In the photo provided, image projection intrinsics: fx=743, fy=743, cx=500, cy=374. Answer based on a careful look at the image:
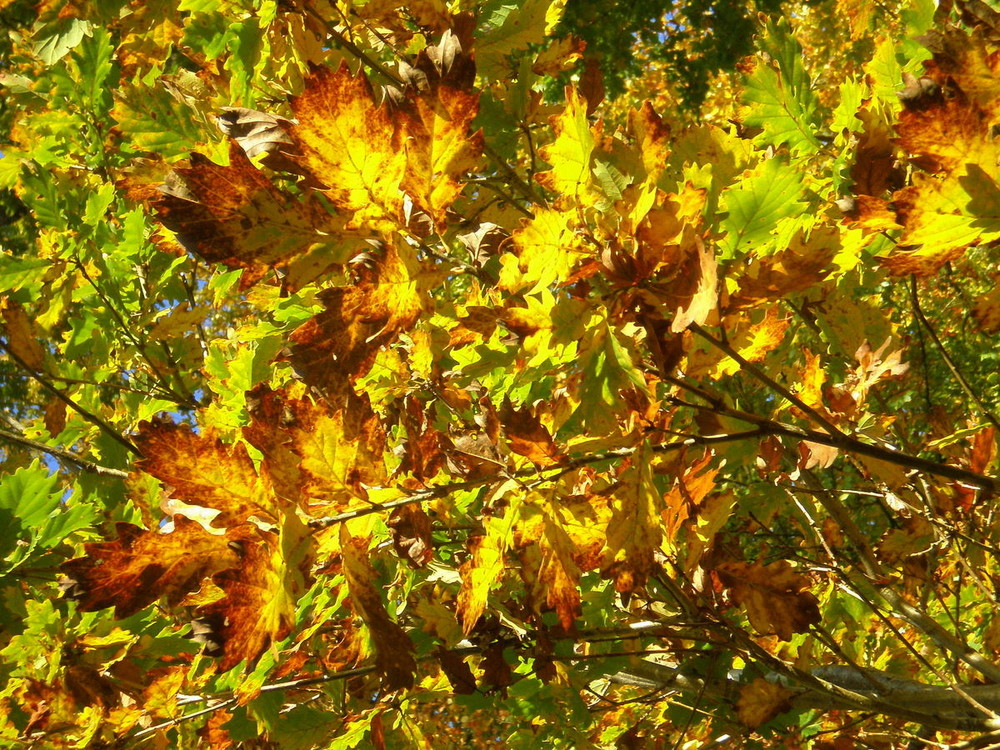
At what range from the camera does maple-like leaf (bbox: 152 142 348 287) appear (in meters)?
0.81

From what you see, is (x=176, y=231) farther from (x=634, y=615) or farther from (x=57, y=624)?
(x=634, y=615)

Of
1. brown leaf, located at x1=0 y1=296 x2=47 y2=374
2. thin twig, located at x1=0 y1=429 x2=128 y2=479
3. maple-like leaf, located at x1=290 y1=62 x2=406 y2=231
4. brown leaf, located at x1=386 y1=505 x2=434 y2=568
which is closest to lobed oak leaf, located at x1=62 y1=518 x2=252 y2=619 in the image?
brown leaf, located at x1=386 y1=505 x2=434 y2=568

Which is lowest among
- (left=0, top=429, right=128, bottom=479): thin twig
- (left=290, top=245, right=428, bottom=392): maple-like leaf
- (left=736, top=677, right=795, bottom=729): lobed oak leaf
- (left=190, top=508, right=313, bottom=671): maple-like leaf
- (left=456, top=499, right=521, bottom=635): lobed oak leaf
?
(left=736, top=677, right=795, bottom=729): lobed oak leaf

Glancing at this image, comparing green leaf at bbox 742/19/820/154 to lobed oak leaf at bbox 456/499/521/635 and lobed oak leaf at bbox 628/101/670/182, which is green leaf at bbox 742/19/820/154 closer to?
lobed oak leaf at bbox 628/101/670/182

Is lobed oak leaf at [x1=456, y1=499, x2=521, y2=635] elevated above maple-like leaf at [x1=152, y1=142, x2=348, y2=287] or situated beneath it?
situated beneath

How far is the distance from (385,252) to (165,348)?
1933 mm

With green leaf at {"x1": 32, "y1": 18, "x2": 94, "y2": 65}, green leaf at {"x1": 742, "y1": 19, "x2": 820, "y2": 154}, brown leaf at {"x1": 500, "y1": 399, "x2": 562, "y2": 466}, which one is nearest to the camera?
brown leaf at {"x1": 500, "y1": 399, "x2": 562, "y2": 466}

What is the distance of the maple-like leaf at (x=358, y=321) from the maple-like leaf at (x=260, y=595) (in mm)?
174

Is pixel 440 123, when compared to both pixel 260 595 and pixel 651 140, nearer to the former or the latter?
pixel 651 140

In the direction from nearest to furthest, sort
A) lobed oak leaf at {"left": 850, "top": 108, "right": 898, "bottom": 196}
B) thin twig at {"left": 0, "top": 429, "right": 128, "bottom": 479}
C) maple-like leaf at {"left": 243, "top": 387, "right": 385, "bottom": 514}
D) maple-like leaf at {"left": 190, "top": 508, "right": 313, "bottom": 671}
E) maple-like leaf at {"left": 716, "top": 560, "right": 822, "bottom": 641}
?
maple-like leaf at {"left": 190, "top": 508, "right": 313, "bottom": 671} < maple-like leaf at {"left": 243, "top": 387, "right": 385, "bottom": 514} < lobed oak leaf at {"left": 850, "top": 108, "right": 898, "bottom": 196} < maple-like leaf at {"left": 716, "top": 560, "right": 822, "bottom": 641} < thin twig at {"left": 0, "top": 429, "right": 128, "bottom": 479}

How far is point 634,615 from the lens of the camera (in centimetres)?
184

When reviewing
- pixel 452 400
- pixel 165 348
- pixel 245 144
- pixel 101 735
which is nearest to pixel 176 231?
pixel 245 144

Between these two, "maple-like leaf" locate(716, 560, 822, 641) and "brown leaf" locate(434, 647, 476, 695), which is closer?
"maple-like leaf" locate(716, 560, 822, 641)

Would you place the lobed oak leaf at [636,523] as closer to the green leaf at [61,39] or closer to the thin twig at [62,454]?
the thin twig at [62,454]
